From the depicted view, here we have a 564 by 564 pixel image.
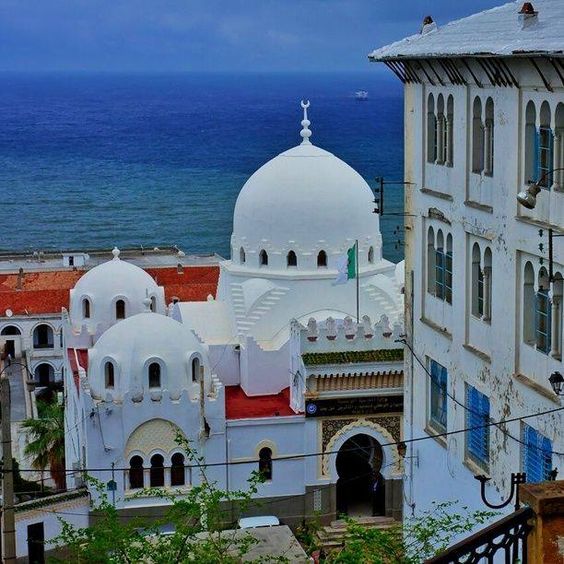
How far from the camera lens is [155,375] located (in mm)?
33062

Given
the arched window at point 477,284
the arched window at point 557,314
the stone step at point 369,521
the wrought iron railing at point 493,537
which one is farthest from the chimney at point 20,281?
the wrought iron railing at point 493,537

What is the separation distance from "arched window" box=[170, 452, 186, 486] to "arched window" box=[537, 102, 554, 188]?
56.0ft

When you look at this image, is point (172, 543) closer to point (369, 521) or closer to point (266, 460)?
point (266, 460)

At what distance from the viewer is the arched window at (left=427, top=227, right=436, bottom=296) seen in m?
22.9

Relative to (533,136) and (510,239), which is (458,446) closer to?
(510,239)

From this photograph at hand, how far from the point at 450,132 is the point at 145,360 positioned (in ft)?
45.1

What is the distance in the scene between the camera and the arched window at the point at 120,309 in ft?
132

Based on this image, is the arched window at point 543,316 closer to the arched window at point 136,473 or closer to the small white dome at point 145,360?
the small white dome at point 145,360

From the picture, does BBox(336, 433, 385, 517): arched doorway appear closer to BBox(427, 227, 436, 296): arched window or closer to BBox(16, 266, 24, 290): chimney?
BBox(427, 227, 436, 296): arched window

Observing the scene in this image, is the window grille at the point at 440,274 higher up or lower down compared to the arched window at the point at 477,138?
lower down

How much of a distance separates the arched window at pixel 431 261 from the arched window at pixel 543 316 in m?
4.37

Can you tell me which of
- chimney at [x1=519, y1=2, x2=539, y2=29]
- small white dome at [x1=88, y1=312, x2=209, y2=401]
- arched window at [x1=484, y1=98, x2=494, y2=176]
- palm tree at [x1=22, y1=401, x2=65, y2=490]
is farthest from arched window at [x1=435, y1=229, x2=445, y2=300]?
palm tree at [x1=22, y1=401, x2=65, y2=490]

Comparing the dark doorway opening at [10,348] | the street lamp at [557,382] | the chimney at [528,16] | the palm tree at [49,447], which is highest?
the chimney at [528,16]

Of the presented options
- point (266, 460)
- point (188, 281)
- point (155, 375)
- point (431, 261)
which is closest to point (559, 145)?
point (431, 261)
